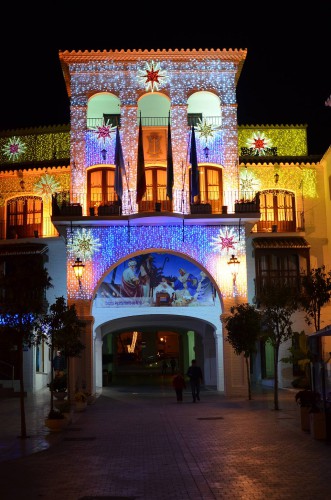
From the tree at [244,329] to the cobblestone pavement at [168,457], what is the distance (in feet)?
12.4

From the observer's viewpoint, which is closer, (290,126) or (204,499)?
(204,499)

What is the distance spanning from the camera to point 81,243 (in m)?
30.2

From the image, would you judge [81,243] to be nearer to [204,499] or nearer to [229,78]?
[229,78]

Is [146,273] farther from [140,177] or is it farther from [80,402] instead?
[80,402]

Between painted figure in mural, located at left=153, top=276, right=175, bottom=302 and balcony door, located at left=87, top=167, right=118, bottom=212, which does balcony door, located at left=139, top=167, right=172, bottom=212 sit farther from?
painted figure in mural, located at left=153, top=276, right=175, bottom=302

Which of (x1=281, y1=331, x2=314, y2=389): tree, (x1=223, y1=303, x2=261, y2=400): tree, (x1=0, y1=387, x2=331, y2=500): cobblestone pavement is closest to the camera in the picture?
(x1=0, y1=387, x2=331, y2=500): cobblestone pavement

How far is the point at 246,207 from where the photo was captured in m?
29.9

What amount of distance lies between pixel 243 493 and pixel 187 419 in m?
11.0

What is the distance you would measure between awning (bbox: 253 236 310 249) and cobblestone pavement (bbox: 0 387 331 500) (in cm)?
1058

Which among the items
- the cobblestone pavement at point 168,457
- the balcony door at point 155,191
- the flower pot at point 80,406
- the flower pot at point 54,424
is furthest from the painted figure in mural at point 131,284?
the flower pot at point 54,424

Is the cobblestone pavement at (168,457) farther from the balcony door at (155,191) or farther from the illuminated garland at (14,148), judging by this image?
the illuminated garland at (14,148)

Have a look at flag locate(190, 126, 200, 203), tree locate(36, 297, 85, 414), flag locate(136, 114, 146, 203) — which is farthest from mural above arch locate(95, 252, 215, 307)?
tree locate(36, 297, 85, 414)

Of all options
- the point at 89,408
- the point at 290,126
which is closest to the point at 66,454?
the point at 89,408

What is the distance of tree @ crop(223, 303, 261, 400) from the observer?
1077 inches
